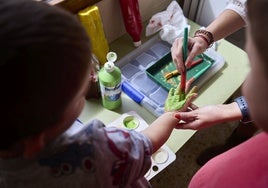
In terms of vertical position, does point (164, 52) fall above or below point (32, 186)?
below

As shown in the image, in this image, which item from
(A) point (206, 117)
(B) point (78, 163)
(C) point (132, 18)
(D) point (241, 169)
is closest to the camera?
(B) point (78, 163)

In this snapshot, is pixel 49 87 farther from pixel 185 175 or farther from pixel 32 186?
pixel 185 175

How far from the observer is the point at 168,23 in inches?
43.2

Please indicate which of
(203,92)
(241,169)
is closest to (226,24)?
(203,92)

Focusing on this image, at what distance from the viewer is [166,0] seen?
117cm

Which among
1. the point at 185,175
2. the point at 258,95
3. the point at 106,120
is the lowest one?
the point at 185,175

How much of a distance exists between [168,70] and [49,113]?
0.62 metres

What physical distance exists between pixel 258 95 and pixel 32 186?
37 centimetres

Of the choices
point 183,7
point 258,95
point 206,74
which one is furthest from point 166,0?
point 258,95

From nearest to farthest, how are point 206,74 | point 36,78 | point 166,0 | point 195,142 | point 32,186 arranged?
1. point 36,78
2. point 32,186
3. point 206,74
4. point 166,0
5. point 195,142

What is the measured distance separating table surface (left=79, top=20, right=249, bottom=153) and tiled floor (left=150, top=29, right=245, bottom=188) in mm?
309

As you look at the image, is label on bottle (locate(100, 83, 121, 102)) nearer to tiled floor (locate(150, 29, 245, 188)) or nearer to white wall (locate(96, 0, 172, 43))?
white wall (locate(96, 0, 172, 43))

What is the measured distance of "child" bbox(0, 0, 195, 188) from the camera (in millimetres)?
374

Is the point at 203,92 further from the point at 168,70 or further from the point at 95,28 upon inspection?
the point at 95,28
